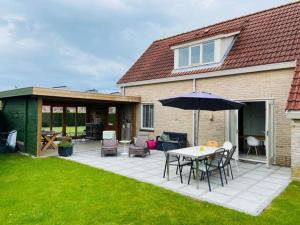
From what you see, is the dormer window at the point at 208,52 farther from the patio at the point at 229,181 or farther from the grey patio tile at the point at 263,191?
the grey patio tile at the point at 263,191

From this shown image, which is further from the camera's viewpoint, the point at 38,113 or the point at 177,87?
the point at 177,87

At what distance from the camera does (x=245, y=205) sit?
5.06 m

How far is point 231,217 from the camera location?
4.46 meters

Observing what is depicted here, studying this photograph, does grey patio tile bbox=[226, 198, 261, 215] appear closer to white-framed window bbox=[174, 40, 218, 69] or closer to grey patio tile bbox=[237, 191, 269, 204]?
grey patio tile bbox=[237, 191, 269, 204]

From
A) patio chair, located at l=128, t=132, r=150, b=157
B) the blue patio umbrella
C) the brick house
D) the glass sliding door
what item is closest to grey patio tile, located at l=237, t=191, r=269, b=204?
the brick house

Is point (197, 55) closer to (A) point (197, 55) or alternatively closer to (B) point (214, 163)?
(A) point (197, 55)

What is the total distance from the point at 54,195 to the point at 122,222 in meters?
2.21

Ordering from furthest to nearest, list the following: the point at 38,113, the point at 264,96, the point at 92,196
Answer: the point at 38,113
the point at 264,96
the point at 92,196

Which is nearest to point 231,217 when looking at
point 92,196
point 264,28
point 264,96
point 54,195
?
point 92,196

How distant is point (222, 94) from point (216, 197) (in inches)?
246

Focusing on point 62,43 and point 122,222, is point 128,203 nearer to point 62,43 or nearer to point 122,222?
point 122,222

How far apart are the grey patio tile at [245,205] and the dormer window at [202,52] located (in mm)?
7362

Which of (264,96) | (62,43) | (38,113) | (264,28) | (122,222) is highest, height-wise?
(62,43)

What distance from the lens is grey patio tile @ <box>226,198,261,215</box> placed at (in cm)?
479
